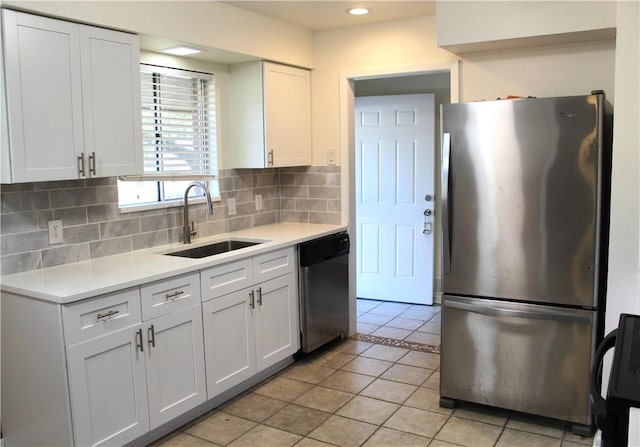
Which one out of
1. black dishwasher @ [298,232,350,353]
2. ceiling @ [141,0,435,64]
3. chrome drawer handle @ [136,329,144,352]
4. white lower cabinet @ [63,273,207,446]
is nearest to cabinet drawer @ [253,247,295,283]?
black dishwasher @ [298,232,350,353]

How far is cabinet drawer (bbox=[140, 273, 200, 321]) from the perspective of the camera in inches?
105

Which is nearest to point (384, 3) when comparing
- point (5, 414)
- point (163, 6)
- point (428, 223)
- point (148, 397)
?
point (163, 6)

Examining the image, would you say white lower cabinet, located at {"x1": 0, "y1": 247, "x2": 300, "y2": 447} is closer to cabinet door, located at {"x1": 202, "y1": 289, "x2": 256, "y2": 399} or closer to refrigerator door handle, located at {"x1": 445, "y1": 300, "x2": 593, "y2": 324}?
cabinet door, located at {"x1": 202, "y1": 289, "x2": 256, "y2": 399}

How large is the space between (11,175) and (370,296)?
3671 mm

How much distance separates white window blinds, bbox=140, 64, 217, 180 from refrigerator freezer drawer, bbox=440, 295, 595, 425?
1.92 metres

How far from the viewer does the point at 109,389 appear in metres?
2.51

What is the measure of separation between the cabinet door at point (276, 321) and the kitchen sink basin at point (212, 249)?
354mm

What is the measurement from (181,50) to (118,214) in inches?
42.2

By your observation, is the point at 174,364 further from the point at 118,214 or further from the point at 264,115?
the point at 264,115

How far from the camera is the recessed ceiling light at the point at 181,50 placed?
3350 mm

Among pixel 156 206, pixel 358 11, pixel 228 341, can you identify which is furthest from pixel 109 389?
pixel 358 11

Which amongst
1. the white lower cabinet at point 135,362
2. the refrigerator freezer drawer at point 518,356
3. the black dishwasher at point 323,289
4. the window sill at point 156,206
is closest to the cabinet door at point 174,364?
the white lower cabinet at point 135,362

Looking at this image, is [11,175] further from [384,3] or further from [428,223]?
[428,223]

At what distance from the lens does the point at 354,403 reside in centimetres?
325
